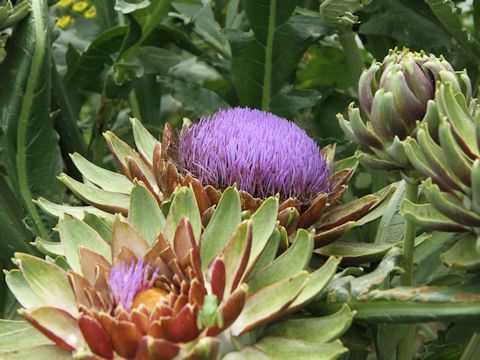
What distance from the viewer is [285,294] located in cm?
60

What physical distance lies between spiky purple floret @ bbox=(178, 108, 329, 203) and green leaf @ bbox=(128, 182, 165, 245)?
0.10 m

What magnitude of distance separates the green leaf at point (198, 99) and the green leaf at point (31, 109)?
0.65ft

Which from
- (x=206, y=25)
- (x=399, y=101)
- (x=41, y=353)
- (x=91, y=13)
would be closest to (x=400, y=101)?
(x=399, y=101)

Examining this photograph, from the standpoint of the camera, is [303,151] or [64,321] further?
[303,151]

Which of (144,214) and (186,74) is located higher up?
(144,214)

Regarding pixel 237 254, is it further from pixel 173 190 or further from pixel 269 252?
pixel 173 190

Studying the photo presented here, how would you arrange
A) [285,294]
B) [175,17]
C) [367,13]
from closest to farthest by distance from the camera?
[285,294] → [367,13] → [175,17]

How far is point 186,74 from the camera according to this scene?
1.42m

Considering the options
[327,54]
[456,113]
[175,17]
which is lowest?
[327,54]

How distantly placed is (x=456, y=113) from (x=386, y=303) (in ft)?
0.51

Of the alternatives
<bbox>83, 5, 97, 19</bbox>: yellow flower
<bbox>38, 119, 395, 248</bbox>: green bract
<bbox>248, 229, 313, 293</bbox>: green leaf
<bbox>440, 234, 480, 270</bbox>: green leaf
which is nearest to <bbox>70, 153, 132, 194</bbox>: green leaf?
<bbox>38, 119, 395, 248</bbox>: green bract

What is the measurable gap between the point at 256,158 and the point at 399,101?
155 mm

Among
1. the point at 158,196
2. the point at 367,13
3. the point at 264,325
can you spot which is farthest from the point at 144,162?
the point at 367,13

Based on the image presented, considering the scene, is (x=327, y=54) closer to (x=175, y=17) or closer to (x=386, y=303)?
(x=175, y=17)
